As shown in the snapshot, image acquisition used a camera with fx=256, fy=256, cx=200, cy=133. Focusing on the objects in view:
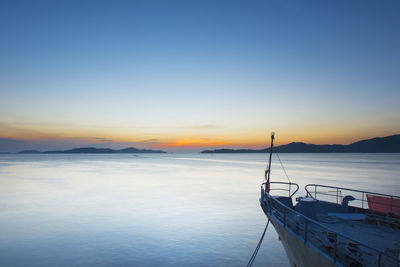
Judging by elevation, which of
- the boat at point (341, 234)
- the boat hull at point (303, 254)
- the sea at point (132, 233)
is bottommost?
the sea at point (132, 233)

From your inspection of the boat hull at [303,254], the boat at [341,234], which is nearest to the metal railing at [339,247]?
the boat at [341,234]

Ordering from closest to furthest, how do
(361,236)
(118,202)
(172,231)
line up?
(361,236)
(172,231)
(118,202)

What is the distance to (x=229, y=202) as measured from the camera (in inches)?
1250

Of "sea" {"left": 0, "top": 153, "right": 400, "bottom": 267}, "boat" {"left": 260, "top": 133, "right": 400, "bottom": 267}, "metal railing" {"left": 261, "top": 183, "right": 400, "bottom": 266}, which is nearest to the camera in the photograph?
"metal railing" {"left": 261, "top": 183, "right": 400, "bottom": 266}

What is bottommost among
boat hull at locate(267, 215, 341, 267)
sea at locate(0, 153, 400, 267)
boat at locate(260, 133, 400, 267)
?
sea at locate(0, 153, 400, 267)

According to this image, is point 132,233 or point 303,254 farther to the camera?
point 132,233

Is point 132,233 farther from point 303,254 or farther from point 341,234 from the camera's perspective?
point 341,234

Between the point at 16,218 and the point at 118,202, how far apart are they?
419 inches

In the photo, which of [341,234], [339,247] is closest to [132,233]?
[339,247]

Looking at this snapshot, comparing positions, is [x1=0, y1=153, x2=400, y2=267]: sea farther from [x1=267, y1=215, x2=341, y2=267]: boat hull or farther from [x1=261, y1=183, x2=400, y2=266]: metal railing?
[x1=261, y1=183, x2=400, y2=266]: metal railing

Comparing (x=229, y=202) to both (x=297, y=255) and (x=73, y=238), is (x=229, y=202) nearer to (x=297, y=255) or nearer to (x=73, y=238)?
(x=73, y=238)

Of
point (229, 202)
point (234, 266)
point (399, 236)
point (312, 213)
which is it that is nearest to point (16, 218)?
point (234, 266)

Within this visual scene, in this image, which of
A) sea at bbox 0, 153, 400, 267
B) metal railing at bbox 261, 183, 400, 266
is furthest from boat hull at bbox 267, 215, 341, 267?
sea at bbox 0, 153, 400, 267

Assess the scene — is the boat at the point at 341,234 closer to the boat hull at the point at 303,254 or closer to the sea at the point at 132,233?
the boat hull at the point at 303,254
